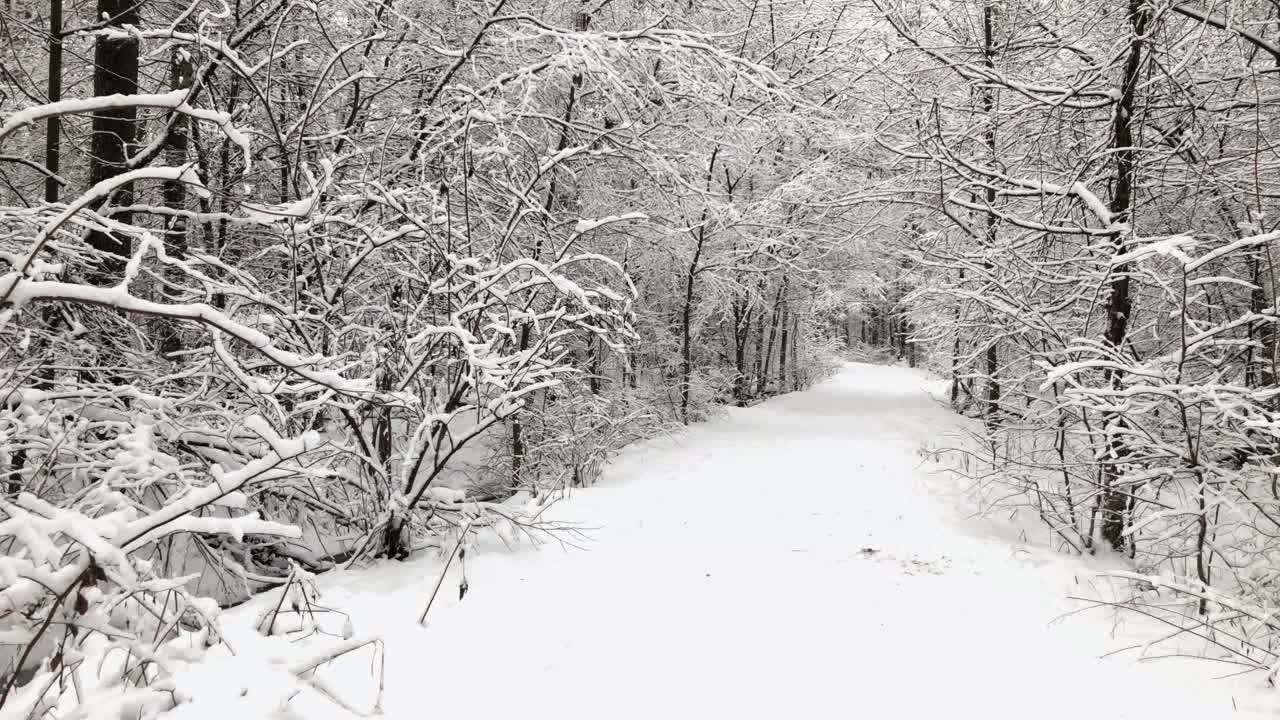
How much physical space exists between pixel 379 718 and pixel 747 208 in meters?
10.8

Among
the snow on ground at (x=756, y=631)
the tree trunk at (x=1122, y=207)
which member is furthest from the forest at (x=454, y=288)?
the snow on ground at (x=756, y=631)

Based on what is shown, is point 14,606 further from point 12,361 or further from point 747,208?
point 747,208

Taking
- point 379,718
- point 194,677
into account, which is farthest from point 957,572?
point 194,677

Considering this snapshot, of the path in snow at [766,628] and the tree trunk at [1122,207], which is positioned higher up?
the tree trunk at [1122,207]

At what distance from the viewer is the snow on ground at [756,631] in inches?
92.1

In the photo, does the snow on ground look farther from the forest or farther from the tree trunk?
the tree trunk

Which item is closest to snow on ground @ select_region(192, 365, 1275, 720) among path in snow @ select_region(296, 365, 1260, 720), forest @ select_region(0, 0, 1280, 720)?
path in snow @ select_region(296, 365, 1260, 720)

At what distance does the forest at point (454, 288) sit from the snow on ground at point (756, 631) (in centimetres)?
35

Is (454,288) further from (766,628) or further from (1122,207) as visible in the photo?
(1122,207)

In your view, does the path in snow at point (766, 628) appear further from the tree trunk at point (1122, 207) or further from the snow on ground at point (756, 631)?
the tree trunk at point (1122, 207)

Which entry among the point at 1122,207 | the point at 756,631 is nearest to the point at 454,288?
the point at 756,631

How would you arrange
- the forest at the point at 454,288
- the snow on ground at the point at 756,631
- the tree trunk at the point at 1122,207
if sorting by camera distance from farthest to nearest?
the tree trunk at the point at 1122,207 < the snow on ground at the point at 756,631 < the forest at the point at 454,288

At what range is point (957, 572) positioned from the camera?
3881 mm

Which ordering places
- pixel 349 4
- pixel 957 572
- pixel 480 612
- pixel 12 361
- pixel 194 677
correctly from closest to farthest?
pixel 194 677 → pixel 12 361 → pixel 480 612 → pixel 957 572 → pixel 349 4
